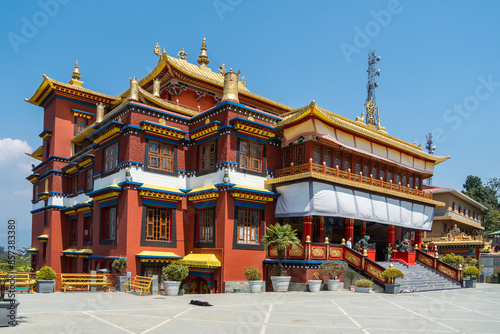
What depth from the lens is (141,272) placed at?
79.2 ft

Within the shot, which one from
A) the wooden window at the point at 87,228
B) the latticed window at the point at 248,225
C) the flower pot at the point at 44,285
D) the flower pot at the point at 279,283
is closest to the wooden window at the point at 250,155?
the latticed window at the point at 248,225

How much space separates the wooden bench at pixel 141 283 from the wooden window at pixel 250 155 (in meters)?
8.09

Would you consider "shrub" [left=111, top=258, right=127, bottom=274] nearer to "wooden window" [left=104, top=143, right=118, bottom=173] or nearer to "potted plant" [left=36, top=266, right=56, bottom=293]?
"potted plant" [left=36, top=266, right=56, bottom=293]

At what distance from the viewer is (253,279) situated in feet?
77.0

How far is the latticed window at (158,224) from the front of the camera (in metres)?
25.2

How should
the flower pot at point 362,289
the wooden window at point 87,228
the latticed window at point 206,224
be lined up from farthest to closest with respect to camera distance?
the wooden window at point 87,228 → the latticed window at point 206,224 → the flower pot at point 362,289

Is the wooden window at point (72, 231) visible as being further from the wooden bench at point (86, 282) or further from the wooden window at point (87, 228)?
the wooden bench at point (86, 282)

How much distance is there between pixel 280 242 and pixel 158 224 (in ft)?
23.4

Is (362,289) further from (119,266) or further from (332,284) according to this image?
(119,266)

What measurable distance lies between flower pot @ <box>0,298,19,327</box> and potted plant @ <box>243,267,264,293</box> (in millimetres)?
13345

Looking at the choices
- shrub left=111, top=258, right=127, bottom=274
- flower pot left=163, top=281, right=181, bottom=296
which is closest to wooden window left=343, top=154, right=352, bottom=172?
flower pot left=163, top=281, right=181, bottom=296

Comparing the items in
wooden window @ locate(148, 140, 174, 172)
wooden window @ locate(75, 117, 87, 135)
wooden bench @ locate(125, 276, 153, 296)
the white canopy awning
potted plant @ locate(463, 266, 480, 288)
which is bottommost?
potted plant @ locate(463, 266, 480, 288)

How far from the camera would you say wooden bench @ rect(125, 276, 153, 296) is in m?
21.0

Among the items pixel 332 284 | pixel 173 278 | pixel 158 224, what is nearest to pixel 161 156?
pixel 158 224
